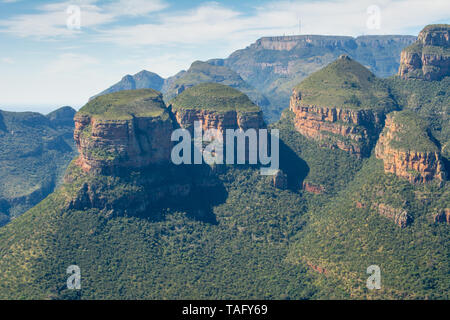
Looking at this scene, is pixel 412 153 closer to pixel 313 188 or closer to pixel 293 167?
pixel 313 188

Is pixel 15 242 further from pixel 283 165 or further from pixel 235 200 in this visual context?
pixel 283 165

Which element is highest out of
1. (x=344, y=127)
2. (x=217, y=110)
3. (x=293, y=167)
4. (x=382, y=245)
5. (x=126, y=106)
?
(x=126, y=106)

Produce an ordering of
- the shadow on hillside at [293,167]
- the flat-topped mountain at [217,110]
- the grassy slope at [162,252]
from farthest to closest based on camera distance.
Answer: the shadow on hillside at [293,167]
the flat-topped mountain at [217,110]
the grassy slope at [162,252]

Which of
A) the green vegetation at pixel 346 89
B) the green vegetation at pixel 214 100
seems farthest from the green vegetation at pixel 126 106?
the green vegetation at pixel 346 89

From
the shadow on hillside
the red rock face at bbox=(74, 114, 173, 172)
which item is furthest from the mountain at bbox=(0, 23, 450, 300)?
the shadow on hillside

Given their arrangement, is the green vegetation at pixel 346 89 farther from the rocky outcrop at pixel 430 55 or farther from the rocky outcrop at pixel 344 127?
the rocky outcrop at pixel 430 55

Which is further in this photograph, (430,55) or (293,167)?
(430,55)

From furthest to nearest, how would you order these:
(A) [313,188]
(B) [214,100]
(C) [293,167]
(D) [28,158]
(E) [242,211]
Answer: (D) [28,158] < (C) [293,167] < (B) [214,100] < (A) [313,188] < (E) [242,211]

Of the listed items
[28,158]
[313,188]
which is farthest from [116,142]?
[28,158]
